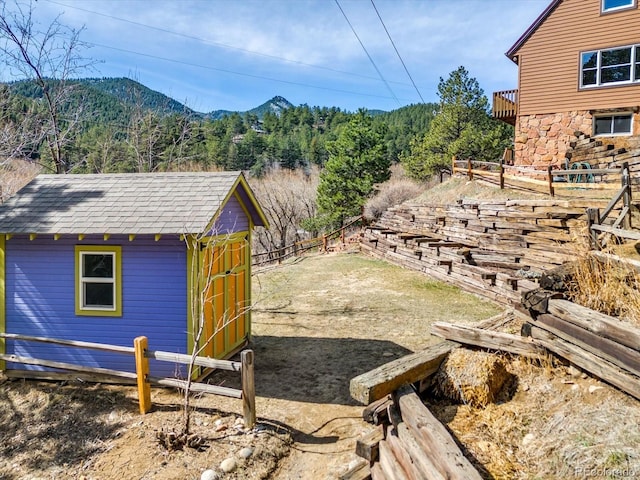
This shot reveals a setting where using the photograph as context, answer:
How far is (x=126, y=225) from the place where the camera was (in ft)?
23.1

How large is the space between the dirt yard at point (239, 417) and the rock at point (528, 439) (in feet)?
7.06

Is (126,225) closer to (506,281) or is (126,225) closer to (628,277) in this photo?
(628,277)

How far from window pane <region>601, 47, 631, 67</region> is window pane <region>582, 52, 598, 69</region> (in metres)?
0.28

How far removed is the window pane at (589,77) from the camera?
18.0 m

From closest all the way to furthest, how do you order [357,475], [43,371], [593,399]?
[593,399] < [357,475] < [43,371]

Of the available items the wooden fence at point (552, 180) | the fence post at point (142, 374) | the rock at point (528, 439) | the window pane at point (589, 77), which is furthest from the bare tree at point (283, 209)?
the rock at point (528, 439)

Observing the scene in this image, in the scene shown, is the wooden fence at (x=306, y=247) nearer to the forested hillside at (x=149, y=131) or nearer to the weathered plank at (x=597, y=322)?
the forested hillside at (x=149, y=131)

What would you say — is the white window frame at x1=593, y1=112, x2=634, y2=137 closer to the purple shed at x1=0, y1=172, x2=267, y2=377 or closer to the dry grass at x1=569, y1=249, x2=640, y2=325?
the dry grass at x1=569, y1=249, x2=640, y2=325

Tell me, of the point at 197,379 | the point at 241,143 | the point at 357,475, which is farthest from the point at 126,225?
the point at 241,143

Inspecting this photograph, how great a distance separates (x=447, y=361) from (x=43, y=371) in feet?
22.9

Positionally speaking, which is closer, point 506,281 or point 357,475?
point 357,475

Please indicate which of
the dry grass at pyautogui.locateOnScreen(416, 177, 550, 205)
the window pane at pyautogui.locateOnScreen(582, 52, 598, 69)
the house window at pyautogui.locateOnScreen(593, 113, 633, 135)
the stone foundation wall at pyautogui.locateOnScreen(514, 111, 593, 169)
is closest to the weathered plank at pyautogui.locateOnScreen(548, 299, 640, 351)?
the dry grass at pyautogui.locateOnScreen(416, 177, 550, 205)

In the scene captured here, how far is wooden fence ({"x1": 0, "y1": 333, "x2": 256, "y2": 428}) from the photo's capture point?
5683mm

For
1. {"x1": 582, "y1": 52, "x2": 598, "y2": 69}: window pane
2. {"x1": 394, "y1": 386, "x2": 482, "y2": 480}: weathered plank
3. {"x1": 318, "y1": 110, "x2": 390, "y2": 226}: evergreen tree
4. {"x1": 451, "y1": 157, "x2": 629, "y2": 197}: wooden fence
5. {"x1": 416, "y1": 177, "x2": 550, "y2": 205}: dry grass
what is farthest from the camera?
{"x1": 318, "y1": 110, "x2": 390, "y2": 226}: evergreen tree
